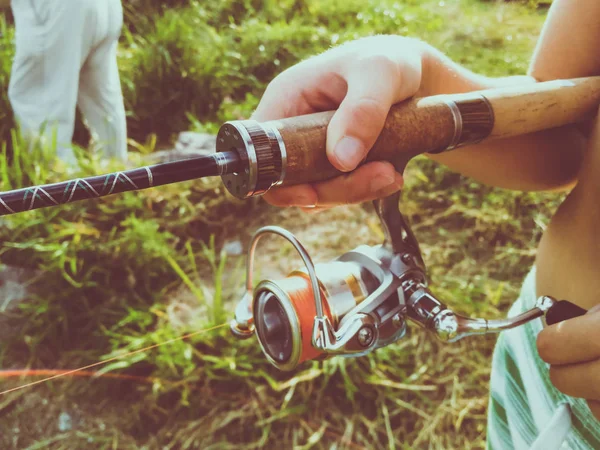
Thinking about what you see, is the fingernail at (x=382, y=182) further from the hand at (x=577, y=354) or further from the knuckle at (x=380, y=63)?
the hand at (x=577, y=354)

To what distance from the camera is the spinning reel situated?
1.99 feet

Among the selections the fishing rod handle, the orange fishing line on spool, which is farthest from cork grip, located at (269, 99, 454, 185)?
the orange fishing line on spool

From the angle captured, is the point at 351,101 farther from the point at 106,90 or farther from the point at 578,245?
the point at 106,90

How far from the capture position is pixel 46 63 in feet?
4.91

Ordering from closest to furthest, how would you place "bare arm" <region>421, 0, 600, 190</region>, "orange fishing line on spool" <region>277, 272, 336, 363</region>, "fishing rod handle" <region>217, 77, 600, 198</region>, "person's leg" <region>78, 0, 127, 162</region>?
"fishing rod handle" <region>217, 77, 600, 198</region> → "orange fishing line on spool" <region>277, 272, 336, 363</region> → "bare arm" <region>421, 0, 600, 190</region> → "person's leg" <region>78, 0, 127, 162</region>

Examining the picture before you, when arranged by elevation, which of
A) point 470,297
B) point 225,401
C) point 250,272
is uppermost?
point 250,272

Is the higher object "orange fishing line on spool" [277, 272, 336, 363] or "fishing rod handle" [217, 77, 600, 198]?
"fishing rod handle" [217, 77, 600, 198]

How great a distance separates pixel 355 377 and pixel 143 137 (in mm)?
1211

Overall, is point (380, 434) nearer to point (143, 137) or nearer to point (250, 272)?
point (250, 272)

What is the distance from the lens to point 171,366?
1.55 metres

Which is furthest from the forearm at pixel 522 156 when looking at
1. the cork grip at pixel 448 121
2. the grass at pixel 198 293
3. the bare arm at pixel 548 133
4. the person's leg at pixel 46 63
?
the person's leg at pixel 46 63

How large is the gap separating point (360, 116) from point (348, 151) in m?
0.04

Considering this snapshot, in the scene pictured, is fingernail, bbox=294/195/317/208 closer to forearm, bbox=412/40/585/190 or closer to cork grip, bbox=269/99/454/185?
cork grip, bbox=269/99/454/185

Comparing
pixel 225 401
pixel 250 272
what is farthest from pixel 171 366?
pixel 250 272
